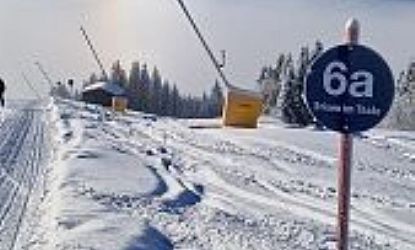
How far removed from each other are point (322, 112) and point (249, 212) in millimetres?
9421

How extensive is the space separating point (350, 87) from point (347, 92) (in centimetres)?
5

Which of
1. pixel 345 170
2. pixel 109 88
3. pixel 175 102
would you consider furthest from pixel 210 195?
pixel 175 102

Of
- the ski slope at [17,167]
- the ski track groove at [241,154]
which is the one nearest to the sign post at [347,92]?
the ski slope at [17,167]

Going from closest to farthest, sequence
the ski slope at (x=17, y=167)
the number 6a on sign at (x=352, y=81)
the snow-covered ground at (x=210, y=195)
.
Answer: the number 6a on sign at (x=352, y=81), the snow-covered ground at (x=210, y=195), the ski slope at (x=17, y=167)

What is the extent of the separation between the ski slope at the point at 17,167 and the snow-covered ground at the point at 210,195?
258mm

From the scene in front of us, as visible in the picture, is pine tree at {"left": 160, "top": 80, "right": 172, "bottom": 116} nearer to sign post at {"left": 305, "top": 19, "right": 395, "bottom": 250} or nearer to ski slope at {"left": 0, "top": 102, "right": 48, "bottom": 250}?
ski slope at {"left": 0, "top": 102, "right": 48, "bottom": 250}

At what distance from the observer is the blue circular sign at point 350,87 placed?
29.3 ft

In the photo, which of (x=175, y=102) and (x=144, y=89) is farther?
(x=175, y=102)

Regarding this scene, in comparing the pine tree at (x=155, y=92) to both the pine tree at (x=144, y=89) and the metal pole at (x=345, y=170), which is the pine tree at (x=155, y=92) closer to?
the pine tree at (x=144, y=89)

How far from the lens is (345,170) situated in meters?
9.02

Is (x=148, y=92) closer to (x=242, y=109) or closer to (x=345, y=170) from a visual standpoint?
(x=242, y=109)

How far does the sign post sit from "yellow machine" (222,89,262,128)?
121ft

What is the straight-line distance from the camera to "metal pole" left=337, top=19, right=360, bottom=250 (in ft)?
29.5

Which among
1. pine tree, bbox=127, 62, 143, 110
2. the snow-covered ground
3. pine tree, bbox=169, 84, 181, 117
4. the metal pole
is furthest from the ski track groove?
pine tree, bbox=169, 84, 181, 117
